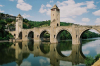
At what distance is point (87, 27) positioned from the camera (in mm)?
29922

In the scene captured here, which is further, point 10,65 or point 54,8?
point 54,8

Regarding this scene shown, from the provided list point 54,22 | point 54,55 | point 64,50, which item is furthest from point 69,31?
point 54,55

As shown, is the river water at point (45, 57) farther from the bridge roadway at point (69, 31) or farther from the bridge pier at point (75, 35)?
the bridge roadway at point (69, 31)

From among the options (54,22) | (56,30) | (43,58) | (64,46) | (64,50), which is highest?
(54,22)

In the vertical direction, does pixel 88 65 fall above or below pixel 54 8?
below

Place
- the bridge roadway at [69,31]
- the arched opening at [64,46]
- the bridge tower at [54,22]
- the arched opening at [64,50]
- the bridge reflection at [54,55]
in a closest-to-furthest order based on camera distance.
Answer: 1. the bridge reflection at [54,55]
2. the arched opening at [64,50]
3. the arched opening at [64,46]
4. the bridge roadway at [69,31]
5. the bridge tower at [54,22]

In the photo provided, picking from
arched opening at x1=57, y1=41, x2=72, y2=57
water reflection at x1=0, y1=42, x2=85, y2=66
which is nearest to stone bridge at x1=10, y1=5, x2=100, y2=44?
arched opening at x1=57, y1=41, x2=72, y2=57

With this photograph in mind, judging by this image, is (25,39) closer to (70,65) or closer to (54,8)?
(54,8)

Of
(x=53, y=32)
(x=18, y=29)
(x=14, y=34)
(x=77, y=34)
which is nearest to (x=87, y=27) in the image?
(x=77, y=34)

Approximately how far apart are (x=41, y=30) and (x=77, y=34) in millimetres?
18679

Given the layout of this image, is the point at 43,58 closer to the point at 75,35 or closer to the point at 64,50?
the point at 64,50

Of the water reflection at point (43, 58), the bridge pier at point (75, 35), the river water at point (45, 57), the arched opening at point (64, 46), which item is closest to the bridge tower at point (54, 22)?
the arched opening at point (64, 46)

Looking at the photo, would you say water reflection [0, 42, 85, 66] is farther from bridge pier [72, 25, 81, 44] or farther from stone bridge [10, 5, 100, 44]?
stone bridge [10, 5, 100, 44]

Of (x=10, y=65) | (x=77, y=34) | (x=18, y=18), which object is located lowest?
(x=10, y=65)
